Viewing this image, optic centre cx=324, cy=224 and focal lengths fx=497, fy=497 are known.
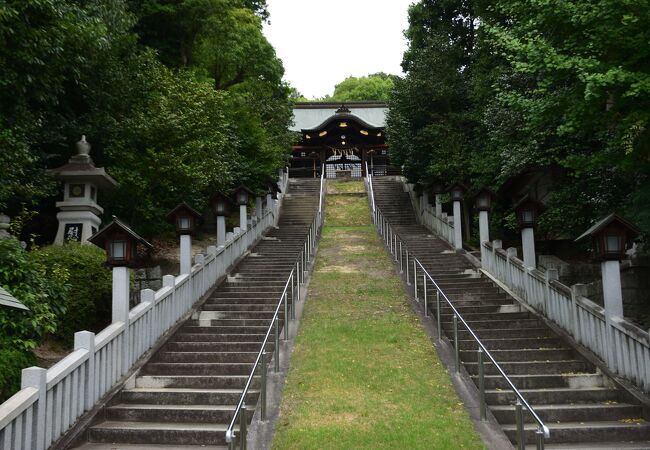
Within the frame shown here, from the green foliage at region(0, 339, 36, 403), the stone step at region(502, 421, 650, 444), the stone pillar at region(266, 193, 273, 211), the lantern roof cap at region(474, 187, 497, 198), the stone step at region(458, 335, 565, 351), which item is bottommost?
the stone step at region(502, 421, 650, 444)

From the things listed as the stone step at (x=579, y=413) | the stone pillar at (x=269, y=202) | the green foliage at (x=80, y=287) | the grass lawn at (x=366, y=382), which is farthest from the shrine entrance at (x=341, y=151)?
the stone step at (x=579, y=413)

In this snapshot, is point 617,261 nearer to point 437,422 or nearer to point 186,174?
point 437,422

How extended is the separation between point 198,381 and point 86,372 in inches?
61.9

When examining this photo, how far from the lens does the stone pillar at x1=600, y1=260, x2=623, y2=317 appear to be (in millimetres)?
7051

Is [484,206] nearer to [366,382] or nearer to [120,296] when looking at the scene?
[366,382]

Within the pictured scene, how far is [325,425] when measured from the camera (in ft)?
19.2

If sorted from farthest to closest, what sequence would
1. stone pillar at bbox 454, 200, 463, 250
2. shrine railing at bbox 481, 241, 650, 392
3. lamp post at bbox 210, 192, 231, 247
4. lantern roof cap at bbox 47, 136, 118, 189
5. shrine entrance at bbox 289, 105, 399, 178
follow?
shrine entrance at bbox 289, 105, 399, 178 → stone pillar at bbox 454, 200, 463, 250 → lamp post at bbox 210, 192, 231, 247 → lantern roof cap at bbox 47, 136, 118, 189 → shrine railing at bbox 481, 241, 650, 392

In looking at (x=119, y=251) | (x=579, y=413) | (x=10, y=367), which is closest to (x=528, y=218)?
(x=579, y=413)

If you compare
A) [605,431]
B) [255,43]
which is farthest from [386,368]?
[255,43]

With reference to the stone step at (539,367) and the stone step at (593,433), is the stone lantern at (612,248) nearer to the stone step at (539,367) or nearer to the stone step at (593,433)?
the stone step at (539,367)

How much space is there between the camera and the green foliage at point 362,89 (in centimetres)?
5662

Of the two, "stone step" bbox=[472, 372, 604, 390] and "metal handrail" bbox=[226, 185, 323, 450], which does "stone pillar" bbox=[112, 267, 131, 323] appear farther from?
"stone step" bbox=[472, 372, 604, 390]

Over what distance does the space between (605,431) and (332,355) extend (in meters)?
3.84

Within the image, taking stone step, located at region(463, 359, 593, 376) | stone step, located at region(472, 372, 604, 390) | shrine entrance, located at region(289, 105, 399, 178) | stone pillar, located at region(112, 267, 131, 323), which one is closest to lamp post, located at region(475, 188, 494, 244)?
stone step, located at region(463, 359, 593, 376)
